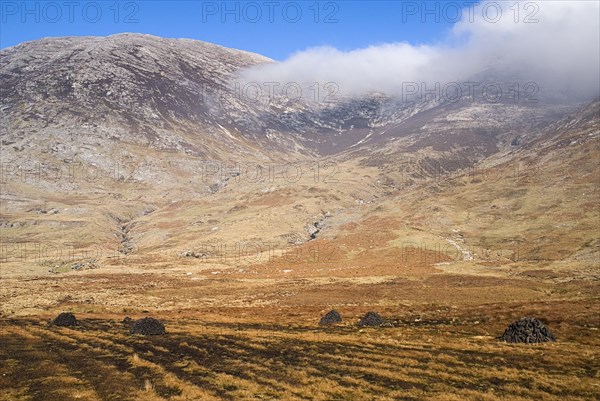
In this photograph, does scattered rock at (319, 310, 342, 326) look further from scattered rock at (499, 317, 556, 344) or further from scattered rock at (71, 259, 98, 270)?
scattered rock at (71, 259, 98, 270)

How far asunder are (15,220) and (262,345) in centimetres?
15208

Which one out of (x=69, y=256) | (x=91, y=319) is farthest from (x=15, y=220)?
(x=91, y=319)

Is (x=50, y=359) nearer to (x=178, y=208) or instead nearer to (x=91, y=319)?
(x=91, y=319)

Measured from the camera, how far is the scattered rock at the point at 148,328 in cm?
3605

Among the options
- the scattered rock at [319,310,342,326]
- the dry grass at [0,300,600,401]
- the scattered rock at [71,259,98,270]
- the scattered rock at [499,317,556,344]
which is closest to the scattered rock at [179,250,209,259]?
the scattered rock at [71,259,98,270]

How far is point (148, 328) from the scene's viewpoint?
119 ft

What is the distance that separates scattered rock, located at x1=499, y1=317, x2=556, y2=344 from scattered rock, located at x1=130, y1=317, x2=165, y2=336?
1116 inches

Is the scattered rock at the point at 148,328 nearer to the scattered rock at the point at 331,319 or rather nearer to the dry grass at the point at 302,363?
the dry grass at the point at 302,363

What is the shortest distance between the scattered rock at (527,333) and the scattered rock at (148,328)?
2836 cm

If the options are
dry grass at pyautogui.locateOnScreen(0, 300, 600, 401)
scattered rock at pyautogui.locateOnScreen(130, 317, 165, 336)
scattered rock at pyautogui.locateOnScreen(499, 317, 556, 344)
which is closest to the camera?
dry grass at pyautogui.locateOnScreen(0, 300, 600, 401)

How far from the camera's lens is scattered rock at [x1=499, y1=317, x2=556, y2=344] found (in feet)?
100

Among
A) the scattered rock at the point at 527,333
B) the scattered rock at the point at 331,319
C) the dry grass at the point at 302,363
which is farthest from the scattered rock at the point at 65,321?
the scattered rock at the point at 527,333

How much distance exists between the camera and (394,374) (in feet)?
75.3

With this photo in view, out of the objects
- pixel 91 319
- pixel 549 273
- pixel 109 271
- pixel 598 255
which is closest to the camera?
pixel 91 319
